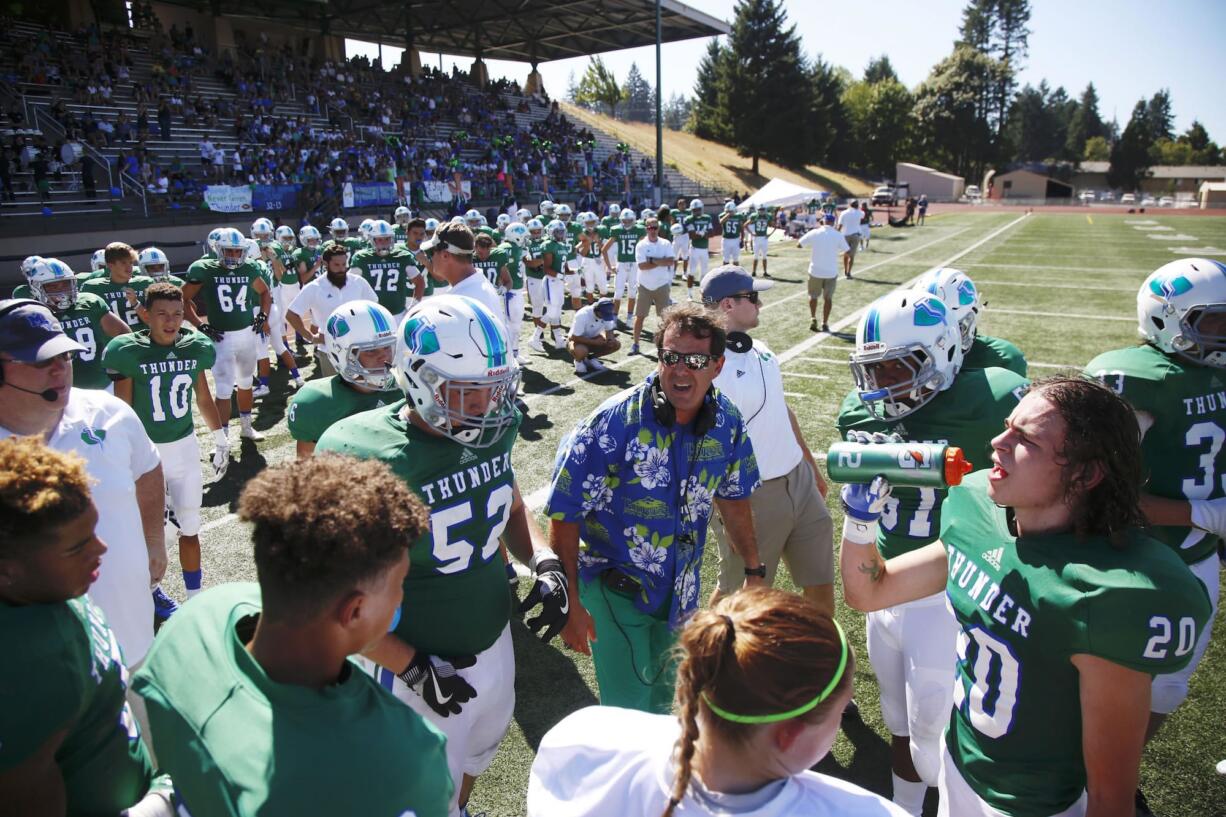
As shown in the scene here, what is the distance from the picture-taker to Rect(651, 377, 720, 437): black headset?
3057mm

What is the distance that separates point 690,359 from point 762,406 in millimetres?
1118

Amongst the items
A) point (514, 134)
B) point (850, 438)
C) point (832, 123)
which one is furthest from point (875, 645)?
point (832, 123)

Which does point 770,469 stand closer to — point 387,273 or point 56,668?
point 56,668

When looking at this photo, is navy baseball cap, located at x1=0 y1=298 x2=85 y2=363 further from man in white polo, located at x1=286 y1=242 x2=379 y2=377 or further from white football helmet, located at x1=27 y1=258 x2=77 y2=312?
man in white polo, located at x1=286 y1=242 x2=379 y2=377

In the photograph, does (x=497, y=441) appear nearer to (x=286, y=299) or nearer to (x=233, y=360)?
(x=233, y=360)

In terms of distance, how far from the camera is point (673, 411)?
3.08 metres

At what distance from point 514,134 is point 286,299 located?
2792 cm

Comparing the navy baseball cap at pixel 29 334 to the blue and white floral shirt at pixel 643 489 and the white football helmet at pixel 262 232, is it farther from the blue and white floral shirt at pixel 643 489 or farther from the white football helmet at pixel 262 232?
the white football helmet at pixel 262 232

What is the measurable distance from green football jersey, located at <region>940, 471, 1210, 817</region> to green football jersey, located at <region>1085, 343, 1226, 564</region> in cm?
154

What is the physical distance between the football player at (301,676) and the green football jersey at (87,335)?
602 cm

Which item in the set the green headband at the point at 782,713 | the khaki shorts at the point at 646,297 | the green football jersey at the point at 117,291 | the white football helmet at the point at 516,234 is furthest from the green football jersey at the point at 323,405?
the white football helmet at the point at 516,234

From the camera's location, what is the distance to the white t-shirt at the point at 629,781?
4.58 feet

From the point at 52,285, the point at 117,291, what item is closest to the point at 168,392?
the point at 52,285

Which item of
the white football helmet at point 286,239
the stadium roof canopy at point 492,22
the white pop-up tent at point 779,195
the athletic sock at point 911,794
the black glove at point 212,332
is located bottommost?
the athletic sock at point 911,794
